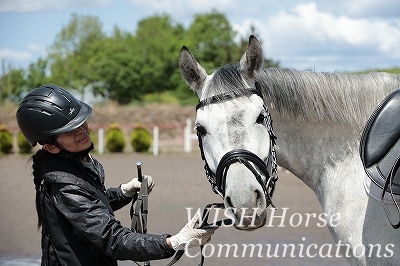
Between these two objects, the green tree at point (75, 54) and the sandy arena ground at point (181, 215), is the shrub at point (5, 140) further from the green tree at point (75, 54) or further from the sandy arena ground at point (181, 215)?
the green tree at point (75, 54)

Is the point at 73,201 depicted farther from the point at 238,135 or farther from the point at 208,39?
the point at 208,39

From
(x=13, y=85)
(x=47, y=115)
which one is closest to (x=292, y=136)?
(x=47, y=115)

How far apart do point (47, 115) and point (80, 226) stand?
59cm

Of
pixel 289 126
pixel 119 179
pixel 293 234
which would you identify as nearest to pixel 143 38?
pixel 119 179

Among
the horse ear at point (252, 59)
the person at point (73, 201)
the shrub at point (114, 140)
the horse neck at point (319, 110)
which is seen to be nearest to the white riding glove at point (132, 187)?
the person at point (73, 201)

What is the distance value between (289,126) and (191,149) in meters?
22.3

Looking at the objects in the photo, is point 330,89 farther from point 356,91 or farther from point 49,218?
point 49,218

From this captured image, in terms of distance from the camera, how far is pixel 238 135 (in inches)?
124

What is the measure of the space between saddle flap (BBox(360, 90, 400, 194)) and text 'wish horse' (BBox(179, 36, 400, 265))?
18cm

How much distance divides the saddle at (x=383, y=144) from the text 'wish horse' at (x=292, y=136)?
0.57 ft

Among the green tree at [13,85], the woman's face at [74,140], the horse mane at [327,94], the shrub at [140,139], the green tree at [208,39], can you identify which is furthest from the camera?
the green tree at [208,39]

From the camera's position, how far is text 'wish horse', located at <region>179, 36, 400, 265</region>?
3.10 metres

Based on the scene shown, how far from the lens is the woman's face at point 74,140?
3217mm

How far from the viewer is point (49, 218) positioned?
3119 millimetres
